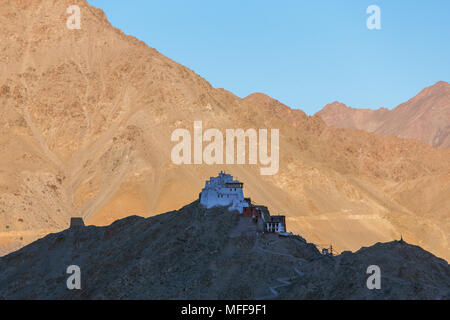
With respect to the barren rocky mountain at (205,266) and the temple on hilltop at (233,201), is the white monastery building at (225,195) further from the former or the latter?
the barren rocky mountain at (205,266)

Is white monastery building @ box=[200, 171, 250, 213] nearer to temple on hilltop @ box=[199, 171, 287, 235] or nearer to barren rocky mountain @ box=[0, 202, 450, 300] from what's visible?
temple on hilltop @ box=[199, 171, 287, 235]

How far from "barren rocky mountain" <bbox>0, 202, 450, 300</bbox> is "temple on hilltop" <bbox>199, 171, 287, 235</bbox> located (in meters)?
1.31

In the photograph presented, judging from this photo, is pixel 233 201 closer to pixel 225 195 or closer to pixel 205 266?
pixel 225 195

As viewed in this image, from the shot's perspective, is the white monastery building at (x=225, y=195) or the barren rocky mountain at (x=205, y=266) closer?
the barren rocky mountain at (x=205, y=266)

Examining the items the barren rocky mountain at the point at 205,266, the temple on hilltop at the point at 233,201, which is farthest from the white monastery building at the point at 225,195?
the barren rocky mountain at the point at 205,266

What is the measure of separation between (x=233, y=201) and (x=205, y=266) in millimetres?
14154

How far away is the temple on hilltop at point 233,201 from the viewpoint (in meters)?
130

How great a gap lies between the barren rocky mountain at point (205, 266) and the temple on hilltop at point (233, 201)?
4.28ft

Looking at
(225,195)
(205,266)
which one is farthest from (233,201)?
(205,266)

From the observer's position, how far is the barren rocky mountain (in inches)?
4262
